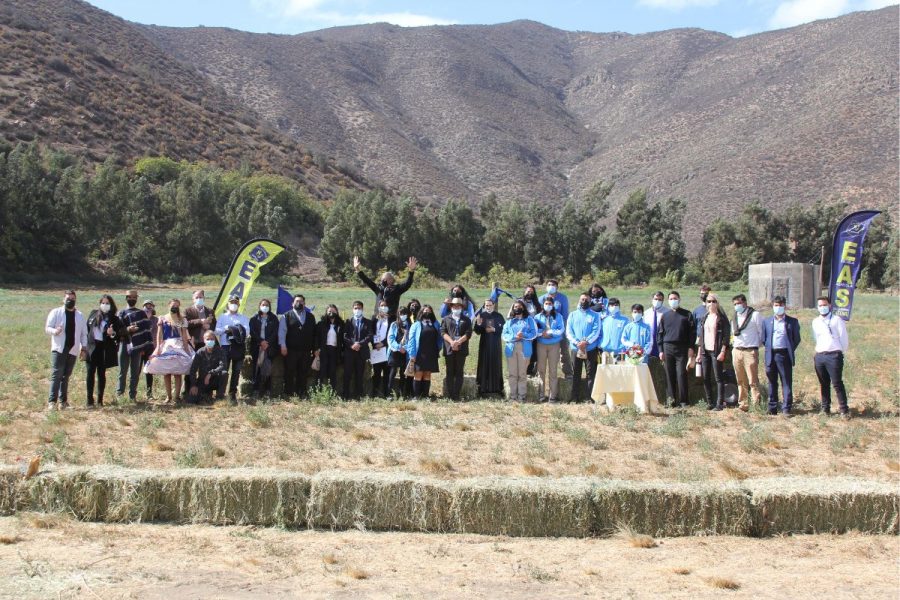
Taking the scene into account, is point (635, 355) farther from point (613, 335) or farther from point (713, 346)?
point (713, 346)

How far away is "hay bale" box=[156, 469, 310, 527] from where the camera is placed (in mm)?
7805

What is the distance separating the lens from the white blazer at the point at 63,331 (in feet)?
40.0

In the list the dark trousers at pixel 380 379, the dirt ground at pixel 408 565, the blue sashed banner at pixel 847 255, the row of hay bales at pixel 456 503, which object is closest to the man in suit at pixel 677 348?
the dark trousers at pixel 380 379

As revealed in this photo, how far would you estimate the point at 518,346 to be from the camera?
44.5 ft

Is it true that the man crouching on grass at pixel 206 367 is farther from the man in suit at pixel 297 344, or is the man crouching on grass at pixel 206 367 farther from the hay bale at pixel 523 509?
the hay bale at pixel 523 509

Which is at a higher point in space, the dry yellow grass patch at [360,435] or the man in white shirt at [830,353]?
the man in white shirt at [830,353]

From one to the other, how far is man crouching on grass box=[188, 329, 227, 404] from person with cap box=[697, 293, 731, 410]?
23.4 feet

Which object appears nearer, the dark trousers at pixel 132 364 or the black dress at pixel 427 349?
the dark trousers at pixel 132 364

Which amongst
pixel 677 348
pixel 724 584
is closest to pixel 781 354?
pixel 677 348

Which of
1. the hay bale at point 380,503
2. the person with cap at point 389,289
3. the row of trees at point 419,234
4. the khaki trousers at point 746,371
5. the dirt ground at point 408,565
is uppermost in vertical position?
the row of trees at point 419,234

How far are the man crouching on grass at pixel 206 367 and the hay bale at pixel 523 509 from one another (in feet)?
21.2

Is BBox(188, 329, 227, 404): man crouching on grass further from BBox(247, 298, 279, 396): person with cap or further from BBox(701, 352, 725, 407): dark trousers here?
BBox(701, 352, 725, 407): dark trousers

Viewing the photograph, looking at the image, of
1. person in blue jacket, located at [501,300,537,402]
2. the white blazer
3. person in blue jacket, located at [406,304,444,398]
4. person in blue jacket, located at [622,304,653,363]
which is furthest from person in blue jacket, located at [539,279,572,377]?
the white blazer

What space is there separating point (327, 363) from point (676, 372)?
5.36m
